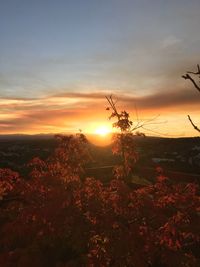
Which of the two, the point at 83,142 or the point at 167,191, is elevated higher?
the point at 83,142

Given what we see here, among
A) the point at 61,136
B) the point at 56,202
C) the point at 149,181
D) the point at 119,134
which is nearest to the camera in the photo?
the point at 56,202

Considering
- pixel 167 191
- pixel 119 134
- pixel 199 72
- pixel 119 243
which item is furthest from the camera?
pixel 119 134

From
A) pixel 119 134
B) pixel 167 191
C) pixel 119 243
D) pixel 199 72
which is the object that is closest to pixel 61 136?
pixel 119 134

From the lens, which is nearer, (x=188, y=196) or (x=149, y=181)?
(x=188, y=196)

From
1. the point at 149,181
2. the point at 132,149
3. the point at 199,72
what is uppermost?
the point at 199,72

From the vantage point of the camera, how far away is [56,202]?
30.7 ft

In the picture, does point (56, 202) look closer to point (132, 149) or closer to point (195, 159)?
point (132, 149)

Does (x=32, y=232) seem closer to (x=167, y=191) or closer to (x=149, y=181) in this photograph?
(x=167, y=191)

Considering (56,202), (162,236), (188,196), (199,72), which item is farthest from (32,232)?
(199,72)

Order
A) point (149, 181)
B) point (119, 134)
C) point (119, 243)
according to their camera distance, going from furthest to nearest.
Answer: point (149, 181), point (119, 134), point (119, 243)

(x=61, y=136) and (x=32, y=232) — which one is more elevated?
(x=61, y=136)

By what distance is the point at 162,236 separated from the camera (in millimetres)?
8625

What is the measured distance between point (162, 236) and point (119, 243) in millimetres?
1003

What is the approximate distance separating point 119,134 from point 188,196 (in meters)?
11.3
